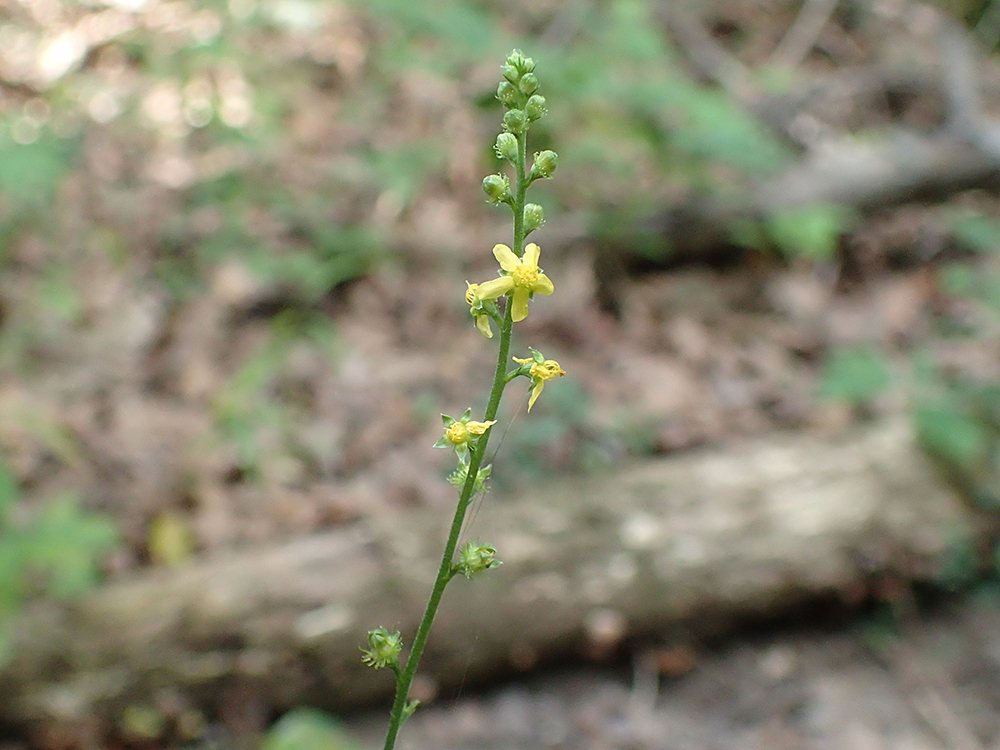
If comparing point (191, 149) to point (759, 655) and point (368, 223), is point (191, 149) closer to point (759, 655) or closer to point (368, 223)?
point (368, 223)

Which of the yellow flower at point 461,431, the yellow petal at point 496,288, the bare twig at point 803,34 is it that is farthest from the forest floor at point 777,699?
the bare twig at point 803,34

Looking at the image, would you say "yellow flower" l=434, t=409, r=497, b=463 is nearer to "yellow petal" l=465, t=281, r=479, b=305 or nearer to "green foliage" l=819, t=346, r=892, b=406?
"yellow petal" l=465, t=281, r=479, b=305

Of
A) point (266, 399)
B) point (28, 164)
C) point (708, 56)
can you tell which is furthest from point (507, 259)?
point (708, 56)

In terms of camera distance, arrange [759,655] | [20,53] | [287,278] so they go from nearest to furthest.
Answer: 1. [759,655]
2. [287,278]
3. [20,53]

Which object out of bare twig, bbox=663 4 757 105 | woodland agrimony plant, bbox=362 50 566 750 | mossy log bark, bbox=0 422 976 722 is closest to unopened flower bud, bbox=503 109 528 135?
woodland agrimony plant, bbox=362 50 566 750

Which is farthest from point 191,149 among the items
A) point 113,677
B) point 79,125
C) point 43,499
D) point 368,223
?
point 113,677

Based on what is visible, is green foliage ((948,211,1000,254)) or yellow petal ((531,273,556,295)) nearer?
yellow petal ((531,273,556,295))
